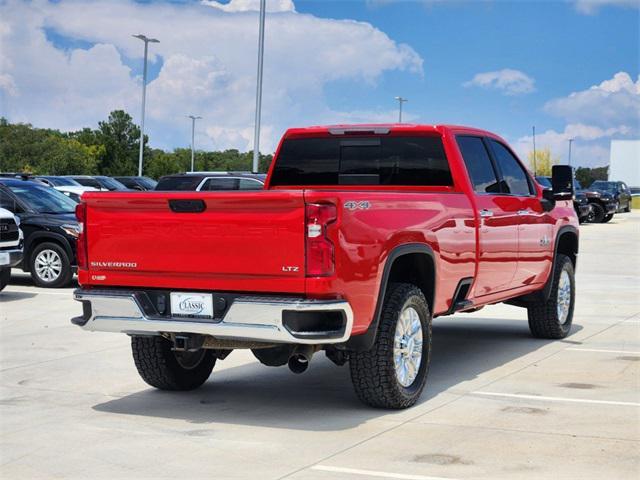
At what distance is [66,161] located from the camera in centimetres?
10000

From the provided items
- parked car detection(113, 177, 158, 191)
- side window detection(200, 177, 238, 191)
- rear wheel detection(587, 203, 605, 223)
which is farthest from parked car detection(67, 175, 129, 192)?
rear wheel detection(587, 203, 605, 223)

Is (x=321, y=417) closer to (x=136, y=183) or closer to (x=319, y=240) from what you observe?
(x=319, y=240)

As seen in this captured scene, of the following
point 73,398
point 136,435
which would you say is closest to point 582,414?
point 136,435

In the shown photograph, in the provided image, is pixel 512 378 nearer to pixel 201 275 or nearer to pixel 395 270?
pixel 395 270

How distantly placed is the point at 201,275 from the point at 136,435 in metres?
1.08

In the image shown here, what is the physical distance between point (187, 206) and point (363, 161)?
2496 mm

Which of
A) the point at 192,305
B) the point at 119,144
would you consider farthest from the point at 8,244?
the point at 119,144

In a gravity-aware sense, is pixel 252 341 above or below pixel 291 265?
below

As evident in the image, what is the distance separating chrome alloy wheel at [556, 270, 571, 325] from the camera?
1124 centimetres

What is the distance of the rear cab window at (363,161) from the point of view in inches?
353

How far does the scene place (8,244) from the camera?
14.8m

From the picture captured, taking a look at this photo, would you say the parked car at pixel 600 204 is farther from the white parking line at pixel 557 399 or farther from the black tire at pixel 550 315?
the white parking line at pixel 557 399

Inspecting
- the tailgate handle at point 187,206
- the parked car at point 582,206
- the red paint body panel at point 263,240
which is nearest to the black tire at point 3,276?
the red paint body panel at point 263,240

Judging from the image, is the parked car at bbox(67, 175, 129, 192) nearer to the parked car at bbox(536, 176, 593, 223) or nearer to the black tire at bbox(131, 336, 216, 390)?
the parked car at bbox(536, 176, 593, 223)
